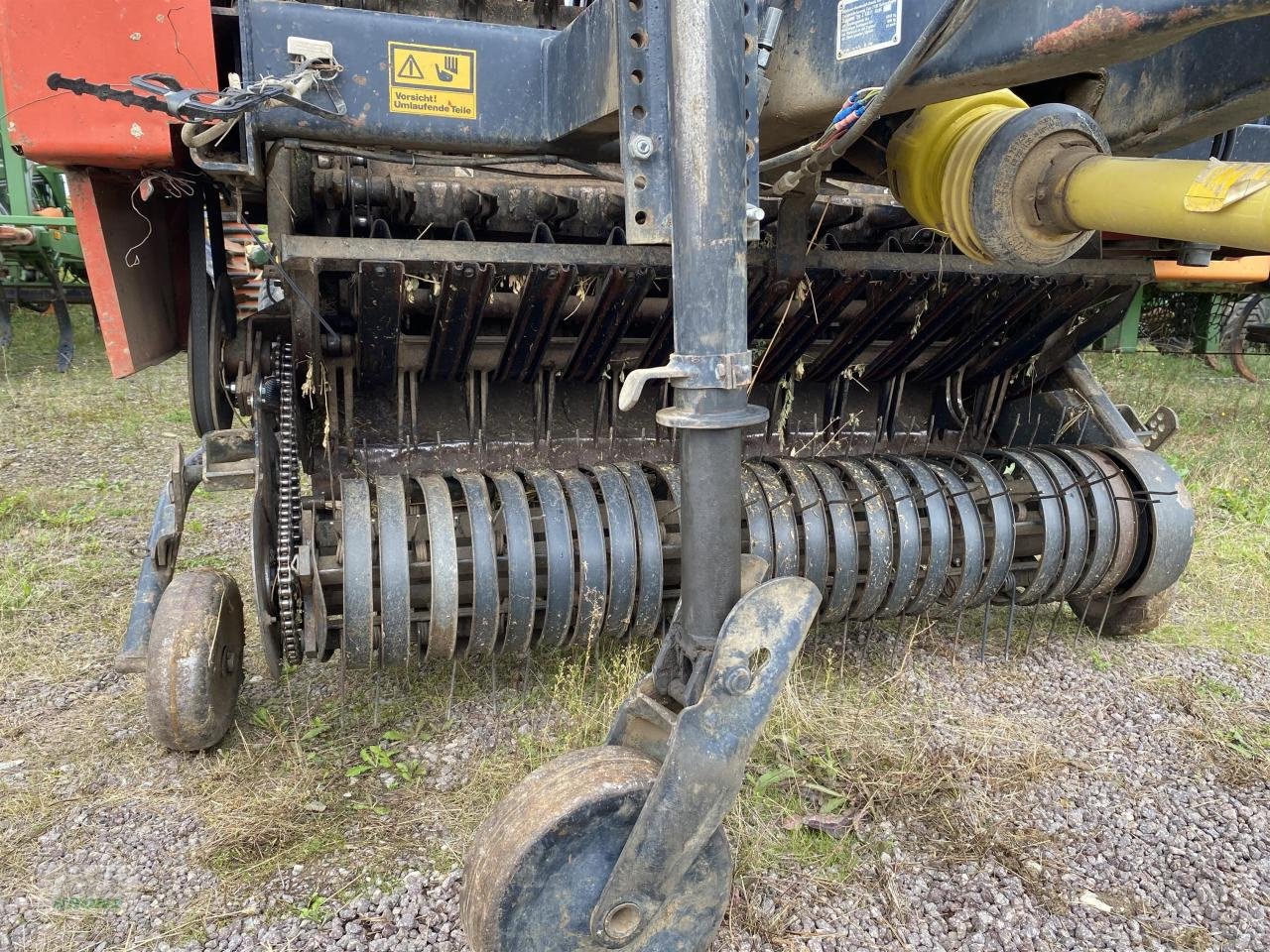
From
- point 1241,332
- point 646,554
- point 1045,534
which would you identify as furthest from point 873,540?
point 1241,332

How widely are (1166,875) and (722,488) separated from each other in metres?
1.51

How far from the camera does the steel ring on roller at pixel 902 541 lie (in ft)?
9.45

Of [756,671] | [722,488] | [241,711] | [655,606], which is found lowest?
[241,711]

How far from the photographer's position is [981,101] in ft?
6.05

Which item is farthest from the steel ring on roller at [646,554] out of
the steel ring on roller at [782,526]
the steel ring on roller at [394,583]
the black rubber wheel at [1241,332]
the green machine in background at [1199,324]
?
the black rubber wheel at [1241,332]

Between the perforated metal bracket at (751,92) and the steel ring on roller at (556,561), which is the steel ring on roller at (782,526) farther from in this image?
the perforated metal bracket at (751,92)

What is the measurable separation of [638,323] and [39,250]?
22.8ft

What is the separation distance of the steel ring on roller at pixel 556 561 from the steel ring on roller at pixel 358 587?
45cm

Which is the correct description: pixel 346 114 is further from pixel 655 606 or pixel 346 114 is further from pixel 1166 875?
pixel 1166 875

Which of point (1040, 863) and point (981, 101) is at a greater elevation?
point (981, 101)

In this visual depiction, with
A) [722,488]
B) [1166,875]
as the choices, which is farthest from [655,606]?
[1166,875]

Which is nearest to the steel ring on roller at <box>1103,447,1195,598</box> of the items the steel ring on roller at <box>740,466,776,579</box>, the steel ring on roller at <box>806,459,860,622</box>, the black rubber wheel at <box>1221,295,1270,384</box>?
the steel ring on roller at <box>806,459,860,622</box>

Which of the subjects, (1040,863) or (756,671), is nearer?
(756,671)

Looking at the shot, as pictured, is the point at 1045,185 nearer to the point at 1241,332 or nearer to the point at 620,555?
the point at 620,555
